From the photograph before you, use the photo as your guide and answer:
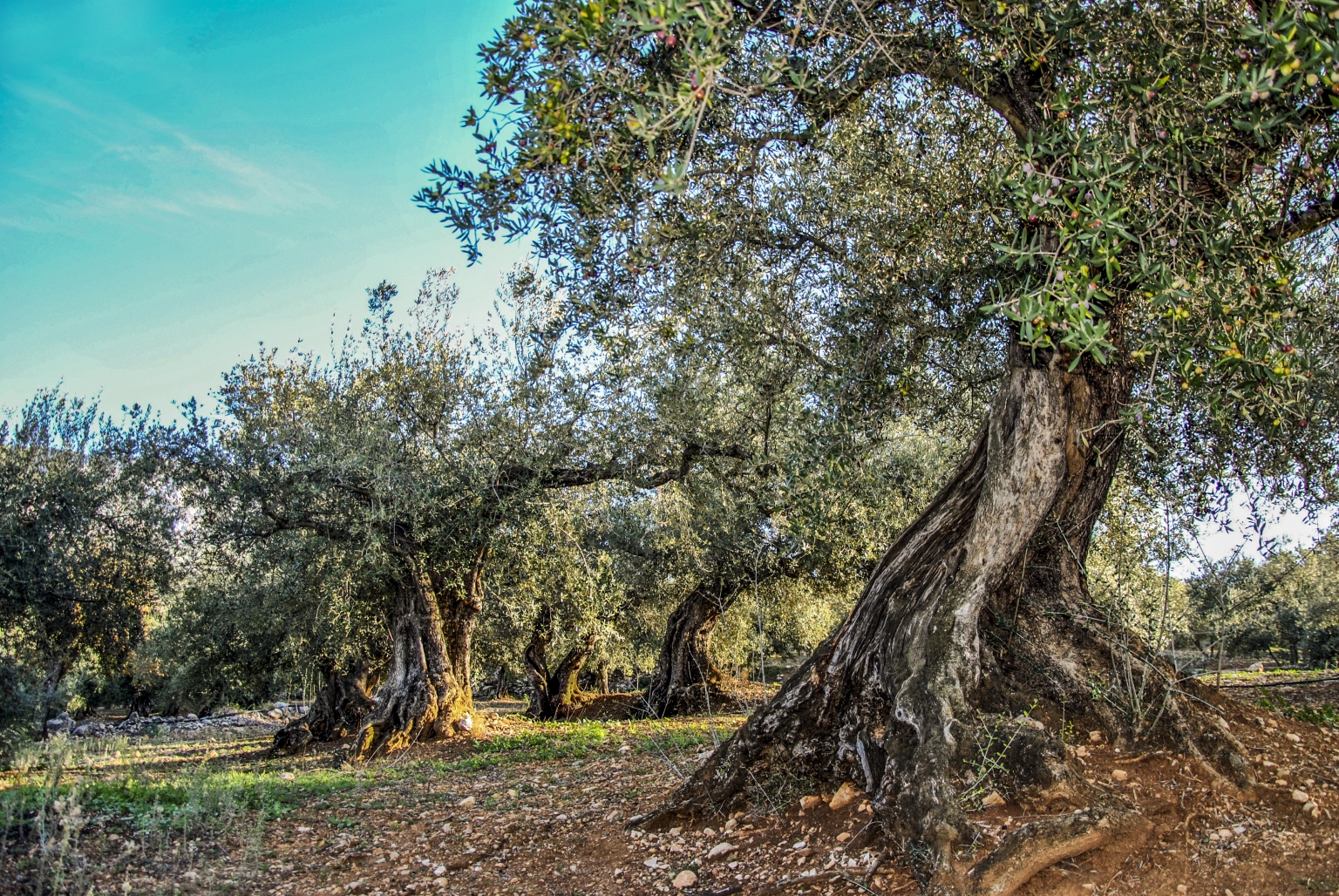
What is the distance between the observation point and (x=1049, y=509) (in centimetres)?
592

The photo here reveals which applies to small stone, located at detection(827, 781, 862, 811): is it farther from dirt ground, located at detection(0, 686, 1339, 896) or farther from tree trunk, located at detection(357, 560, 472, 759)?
tree trunk, located at detection(357, 560, 472, 759)

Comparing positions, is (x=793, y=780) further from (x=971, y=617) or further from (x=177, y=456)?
(x=177, y=456)

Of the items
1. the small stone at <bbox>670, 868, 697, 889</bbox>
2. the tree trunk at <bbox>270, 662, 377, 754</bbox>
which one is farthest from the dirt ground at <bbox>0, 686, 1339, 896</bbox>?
the tree trunk at <bbox>270, 662, 377, 754</bbox>

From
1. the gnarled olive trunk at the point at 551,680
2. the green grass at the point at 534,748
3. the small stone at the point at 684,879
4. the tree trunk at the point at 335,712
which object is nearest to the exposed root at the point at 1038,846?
the small stone at the point at 684,879

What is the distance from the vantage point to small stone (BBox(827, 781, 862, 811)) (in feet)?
17.6

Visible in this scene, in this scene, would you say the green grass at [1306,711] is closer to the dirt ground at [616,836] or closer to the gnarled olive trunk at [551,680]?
the dirt ground at [616,836]

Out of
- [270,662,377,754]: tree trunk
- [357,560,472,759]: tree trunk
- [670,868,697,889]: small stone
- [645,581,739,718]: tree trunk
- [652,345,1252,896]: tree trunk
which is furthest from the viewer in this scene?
[270,662,377,754]: tree trunk

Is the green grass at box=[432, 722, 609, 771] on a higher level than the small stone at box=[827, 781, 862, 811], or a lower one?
lower

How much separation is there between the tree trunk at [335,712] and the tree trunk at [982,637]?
19.1 meters

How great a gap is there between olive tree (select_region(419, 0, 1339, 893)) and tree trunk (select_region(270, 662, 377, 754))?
19.4 metres

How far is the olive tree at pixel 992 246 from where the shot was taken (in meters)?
4.15

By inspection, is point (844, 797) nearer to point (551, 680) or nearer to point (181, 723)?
point (551, 680)

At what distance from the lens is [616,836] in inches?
242

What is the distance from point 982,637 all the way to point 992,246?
3.08 meters
